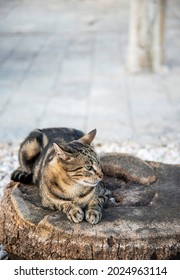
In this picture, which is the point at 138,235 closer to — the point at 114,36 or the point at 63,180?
the point at 63,180

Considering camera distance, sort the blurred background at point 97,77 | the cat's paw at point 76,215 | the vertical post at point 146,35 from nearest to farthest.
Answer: the cat's paw at point 76,215
the blurred background at point 97,77
the vertical post at point 146,35

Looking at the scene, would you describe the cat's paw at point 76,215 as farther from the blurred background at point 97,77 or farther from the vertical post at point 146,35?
the vertical post at point 146,35

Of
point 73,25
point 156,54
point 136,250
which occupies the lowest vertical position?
point 73,25

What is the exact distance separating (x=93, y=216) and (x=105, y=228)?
4.3 inches

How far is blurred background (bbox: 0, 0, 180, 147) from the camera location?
7832 millimetres

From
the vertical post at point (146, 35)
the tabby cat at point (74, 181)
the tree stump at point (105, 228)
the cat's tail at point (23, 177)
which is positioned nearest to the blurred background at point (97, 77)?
the vertical post at point (146, 35)

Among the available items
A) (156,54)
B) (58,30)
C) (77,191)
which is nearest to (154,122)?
(156,54)

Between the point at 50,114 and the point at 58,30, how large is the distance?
565cm

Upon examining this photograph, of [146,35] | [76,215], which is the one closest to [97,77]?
[146,35]

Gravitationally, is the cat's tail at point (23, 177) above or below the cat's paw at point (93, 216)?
below

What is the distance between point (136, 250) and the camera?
12.7 feet

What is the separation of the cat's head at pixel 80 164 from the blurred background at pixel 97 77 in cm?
326

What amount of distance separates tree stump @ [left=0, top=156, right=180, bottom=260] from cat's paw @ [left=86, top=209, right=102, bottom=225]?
3 centimetres

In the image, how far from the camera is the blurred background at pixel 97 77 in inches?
308
